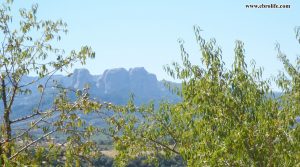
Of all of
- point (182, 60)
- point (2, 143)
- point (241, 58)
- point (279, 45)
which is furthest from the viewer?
point (279, 45)

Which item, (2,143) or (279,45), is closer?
(2,143)

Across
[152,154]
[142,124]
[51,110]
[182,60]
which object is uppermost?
[182,60]

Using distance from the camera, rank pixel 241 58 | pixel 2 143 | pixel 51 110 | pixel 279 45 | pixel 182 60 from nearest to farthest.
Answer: pixel 2 143 < pixel 51 110 < pixel 241 58 < pixel 182 60 < pixel 279 45

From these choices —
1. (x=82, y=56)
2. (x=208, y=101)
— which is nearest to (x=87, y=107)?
(x=82, y=56)

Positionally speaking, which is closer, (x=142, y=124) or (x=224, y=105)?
(x=224, y=105)

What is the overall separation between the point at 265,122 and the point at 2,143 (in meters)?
8.39

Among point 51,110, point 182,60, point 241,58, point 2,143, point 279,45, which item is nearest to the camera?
point 2,143

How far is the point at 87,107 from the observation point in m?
15.3

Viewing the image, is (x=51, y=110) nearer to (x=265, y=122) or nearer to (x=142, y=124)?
(x=265, y=122)

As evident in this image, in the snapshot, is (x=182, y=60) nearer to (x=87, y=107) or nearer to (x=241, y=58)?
(x=241, y=58)

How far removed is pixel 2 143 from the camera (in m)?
14.0

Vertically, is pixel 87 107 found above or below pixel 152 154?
above

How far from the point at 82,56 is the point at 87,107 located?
7.49ft

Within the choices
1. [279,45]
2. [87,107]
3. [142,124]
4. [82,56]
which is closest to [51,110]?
[87,107]
